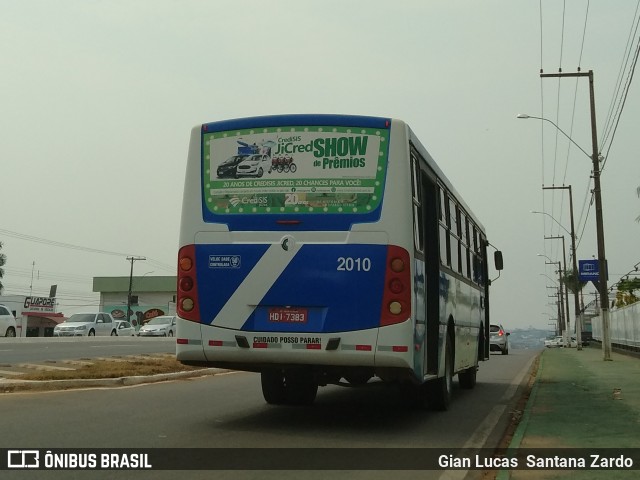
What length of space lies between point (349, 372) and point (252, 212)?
217 cm

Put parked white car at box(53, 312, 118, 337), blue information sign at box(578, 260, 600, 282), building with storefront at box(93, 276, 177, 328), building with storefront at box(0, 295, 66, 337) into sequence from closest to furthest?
parked white car at box(53, 312, 118, 337)
blue information sign at box(578, 260, 600, 282)
building with storefront at box(0, 295, 66, 337)
building with storefront at box(93, 276, 177, 328)

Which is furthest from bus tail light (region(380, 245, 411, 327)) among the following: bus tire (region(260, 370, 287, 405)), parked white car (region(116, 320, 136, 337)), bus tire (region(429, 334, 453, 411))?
parked white car (region(116, 320, 136, 337))

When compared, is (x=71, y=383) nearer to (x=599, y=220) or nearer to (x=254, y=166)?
(x=254, y=166)

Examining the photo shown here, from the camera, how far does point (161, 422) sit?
9188 mm

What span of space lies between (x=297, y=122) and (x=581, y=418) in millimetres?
5456

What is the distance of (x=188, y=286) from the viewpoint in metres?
9.28

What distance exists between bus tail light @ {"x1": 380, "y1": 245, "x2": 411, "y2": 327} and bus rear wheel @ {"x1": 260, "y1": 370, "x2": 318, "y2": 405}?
113 inches

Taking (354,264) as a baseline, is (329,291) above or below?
below

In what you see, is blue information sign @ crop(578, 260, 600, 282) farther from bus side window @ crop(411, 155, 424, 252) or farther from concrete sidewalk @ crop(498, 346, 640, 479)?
bus side window @ crop(411, 155, 424, 252)

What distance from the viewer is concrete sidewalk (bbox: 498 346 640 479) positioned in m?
8.27

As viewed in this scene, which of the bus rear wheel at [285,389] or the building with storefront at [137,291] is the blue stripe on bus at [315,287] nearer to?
the bus rear wheel at [285,389]

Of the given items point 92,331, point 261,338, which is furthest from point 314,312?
point 92,331

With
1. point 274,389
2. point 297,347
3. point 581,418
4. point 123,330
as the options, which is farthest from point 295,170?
point 123,330

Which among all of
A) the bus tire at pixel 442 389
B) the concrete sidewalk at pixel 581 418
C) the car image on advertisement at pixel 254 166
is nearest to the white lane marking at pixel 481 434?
the concrete sidewalk at pixel 581 418
